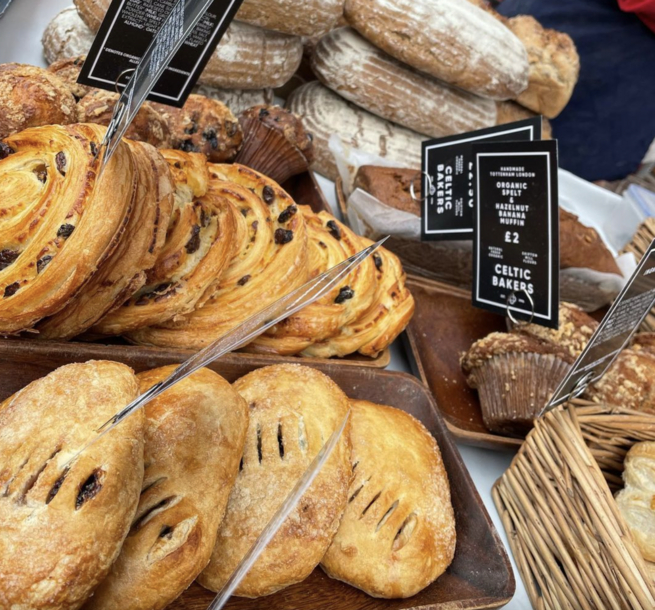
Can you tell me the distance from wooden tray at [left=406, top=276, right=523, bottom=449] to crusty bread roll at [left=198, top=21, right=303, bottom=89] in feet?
4.35

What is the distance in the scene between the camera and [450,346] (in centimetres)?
247

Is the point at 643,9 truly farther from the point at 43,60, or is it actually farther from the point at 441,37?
the point at 43,60

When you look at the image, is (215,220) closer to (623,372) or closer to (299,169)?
(299,169)

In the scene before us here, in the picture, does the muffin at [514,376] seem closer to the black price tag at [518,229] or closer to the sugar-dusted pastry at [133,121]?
the black price tag at [518,229]

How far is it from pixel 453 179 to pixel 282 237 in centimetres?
115

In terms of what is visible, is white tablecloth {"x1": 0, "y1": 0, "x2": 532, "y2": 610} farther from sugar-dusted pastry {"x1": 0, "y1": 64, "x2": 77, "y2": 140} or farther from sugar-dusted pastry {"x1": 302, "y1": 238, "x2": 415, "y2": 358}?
sugar-dusted pastry {"x1": 0, "y1": 64, "x2": 77, "y2": 140}

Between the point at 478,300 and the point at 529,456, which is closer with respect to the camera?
the point at 529,456

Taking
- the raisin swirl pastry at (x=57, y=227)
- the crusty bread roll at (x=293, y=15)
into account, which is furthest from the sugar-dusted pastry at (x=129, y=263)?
the crusty bread roll at (x=293, y=15)

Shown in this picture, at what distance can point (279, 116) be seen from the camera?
2.56 metres

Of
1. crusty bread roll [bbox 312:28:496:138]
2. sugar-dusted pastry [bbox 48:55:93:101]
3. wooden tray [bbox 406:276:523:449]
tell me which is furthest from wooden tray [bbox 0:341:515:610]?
crusty bread roll [bbox 312:28:496:138]

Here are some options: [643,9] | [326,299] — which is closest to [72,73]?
[326,299]

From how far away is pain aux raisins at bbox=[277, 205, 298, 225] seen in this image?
1819 millimetres

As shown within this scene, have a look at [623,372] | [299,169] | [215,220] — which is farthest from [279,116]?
[623,372]

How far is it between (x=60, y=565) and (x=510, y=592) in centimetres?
97
